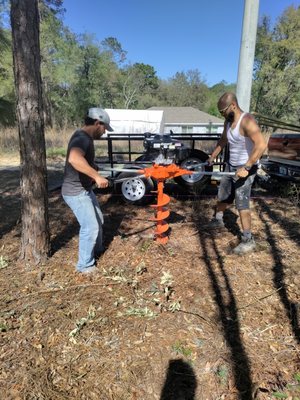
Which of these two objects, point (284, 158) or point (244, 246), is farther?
point (284, 158)

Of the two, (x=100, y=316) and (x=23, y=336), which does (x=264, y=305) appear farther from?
(x=23, y=336)

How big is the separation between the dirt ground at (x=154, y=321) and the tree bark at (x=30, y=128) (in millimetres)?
333

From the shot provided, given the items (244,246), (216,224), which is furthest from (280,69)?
(244,246)

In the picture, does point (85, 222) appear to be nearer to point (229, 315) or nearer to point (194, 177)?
point (229, 315)

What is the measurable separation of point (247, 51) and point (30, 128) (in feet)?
12.1

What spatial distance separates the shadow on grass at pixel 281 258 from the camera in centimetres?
294

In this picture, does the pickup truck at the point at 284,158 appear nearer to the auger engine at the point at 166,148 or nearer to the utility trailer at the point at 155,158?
the utility trailer at the point at 155,158

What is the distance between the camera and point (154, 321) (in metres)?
2.87

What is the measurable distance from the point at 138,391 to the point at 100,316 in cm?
85

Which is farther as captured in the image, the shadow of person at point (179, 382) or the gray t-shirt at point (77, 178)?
the gray t-shirt at point (77, 178)

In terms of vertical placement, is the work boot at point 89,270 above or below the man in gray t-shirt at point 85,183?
below

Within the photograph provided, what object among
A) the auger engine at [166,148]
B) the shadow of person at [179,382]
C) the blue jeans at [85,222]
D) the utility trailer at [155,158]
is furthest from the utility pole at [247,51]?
the shadow of person at [179,382]

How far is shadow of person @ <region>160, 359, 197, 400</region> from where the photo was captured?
7.20 feet

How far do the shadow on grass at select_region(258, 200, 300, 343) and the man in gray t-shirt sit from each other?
1.96 metres
